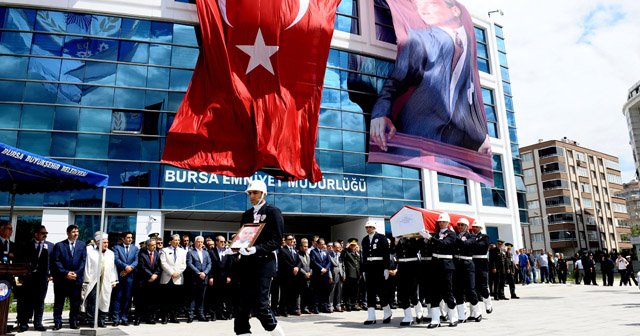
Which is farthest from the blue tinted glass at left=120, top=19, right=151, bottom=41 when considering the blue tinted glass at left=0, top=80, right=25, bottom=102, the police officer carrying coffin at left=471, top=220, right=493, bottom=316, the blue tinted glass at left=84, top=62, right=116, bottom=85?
the police officer carrying coffin at left=471, top=220, right=493, bottom=316

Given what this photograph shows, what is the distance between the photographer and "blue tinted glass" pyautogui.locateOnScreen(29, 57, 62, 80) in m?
22.2

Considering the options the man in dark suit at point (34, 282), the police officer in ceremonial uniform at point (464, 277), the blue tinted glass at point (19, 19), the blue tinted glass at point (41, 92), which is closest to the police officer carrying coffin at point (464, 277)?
the police officer in ceremonial uniform at point (464, 277)

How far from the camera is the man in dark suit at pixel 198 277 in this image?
11766 millimetres

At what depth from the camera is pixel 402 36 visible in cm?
2739

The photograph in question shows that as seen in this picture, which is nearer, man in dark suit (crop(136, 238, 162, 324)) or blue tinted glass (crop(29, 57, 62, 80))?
man in dark suit (crop(136, 238, 162, 324))

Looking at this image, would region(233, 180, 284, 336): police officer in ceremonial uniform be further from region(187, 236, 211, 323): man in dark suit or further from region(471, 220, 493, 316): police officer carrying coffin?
region(471, 220, 493, 316): police officer carrying coffin

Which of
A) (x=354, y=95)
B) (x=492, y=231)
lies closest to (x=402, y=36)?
(x=354, y=95)

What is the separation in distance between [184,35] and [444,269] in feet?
65.4

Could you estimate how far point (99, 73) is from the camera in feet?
74.6

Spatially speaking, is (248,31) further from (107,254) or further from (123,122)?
(107,254)

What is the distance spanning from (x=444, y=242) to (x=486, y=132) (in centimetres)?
2389

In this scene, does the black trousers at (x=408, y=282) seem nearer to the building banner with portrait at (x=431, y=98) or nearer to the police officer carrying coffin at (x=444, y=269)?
the police officer carrying coffin at (x=444, y=269)

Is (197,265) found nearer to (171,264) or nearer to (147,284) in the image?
(171,264)

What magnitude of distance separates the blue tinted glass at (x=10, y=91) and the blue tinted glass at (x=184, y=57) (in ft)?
23.1
